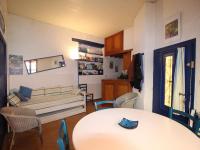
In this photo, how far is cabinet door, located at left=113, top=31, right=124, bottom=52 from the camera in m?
4.54

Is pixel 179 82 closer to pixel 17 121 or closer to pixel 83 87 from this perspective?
pixel 17 121

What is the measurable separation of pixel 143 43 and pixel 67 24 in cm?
248

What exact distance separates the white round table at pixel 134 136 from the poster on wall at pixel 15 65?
2.95 meters

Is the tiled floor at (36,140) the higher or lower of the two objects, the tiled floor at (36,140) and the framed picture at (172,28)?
the lower

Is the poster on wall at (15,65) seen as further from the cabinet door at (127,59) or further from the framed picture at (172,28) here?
the framed picture at (172,28)

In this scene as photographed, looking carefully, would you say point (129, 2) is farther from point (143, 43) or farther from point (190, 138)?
point (190, 138)

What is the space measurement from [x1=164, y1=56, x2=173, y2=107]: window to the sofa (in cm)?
231

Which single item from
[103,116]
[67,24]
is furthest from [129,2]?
[103,116]

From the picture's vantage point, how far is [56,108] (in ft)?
10.6

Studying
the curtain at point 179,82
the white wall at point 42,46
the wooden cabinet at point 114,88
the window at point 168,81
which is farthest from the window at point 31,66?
the curtain at point 179,82

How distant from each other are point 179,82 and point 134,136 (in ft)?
5.72

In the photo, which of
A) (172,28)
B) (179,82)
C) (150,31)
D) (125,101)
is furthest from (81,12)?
(179,82)

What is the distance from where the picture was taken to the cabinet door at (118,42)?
454 cm

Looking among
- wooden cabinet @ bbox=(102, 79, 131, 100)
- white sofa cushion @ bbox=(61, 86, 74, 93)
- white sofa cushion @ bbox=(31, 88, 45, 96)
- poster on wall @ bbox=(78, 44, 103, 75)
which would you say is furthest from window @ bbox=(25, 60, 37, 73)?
wooden cabinet @ bbox=(102, 79, 131, 100)
